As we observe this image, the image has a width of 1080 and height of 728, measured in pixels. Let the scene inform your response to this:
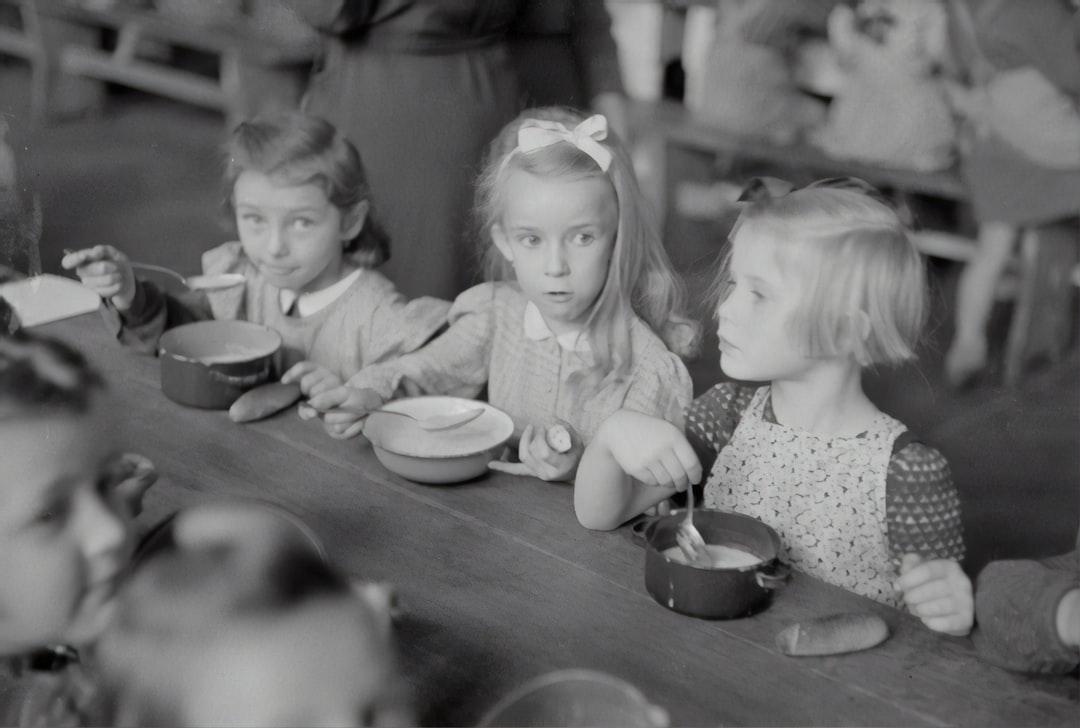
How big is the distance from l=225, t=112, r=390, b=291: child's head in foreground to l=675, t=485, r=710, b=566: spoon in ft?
2.44

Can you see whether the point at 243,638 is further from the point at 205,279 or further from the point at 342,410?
the point at 205,279

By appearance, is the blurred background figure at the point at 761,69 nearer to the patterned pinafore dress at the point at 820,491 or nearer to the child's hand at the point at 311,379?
the patterned pinafore dress at the point at 820,491

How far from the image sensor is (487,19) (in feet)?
4.70

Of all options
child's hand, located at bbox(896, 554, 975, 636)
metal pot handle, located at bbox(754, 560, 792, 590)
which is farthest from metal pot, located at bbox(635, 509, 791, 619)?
child's hand, located at bbox(896, 554, 975, 636)

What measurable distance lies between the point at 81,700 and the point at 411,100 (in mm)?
950

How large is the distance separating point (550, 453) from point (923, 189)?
507 millimetres

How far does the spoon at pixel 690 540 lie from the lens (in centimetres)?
99

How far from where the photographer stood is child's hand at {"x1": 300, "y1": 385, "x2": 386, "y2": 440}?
4.02ft

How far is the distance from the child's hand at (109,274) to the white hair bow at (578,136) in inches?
23.4

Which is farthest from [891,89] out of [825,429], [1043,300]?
[825,429]

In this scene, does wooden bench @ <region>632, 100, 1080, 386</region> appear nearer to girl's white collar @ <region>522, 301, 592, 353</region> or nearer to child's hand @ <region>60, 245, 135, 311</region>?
girl's white collar @ <region>522, 301, 592, 353</region>

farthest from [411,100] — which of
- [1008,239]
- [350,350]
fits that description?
[1008,239]

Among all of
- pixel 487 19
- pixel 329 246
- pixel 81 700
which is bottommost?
pixel 81 700

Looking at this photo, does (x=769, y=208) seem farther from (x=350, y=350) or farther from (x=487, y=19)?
(x=350, y=350)
